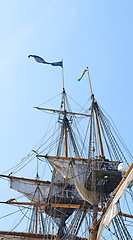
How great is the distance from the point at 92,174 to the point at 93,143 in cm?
340

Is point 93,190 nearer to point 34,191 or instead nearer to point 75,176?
point 75,176

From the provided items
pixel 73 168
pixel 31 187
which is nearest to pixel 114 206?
pixel 73 168

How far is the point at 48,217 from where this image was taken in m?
31.7

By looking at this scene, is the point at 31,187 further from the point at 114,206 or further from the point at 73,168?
the point at 114,206

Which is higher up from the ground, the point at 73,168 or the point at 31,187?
the point at 31,187

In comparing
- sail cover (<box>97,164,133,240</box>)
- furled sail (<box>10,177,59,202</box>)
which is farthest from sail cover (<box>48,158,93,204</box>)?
sail cover (<box>97,164,133,240</box>)

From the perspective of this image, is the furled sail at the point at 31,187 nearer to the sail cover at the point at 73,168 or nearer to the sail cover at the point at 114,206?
the sail cover at the point at 73,168

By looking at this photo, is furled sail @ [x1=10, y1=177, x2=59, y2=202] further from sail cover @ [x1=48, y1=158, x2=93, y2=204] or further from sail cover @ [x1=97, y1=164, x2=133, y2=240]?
sail cover @ [x1=97, y1=164, x2=133, y2=240]

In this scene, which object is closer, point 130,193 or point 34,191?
point 130,193

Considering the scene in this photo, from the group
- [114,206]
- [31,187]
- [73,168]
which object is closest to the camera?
[114,206]

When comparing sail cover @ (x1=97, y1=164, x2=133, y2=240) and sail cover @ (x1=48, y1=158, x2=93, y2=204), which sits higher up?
sail cover @ (x1=48, y1=158, x2=93, y2=204)

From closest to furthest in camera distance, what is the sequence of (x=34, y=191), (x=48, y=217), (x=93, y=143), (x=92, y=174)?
1. (x=92, y=174)
2. (x=93, y=143)
3. (x=48, y=217)
4. (x=34, y=191)

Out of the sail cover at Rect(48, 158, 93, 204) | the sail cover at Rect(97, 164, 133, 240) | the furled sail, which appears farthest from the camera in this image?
the furled sail

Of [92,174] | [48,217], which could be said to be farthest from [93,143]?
[48,217]
